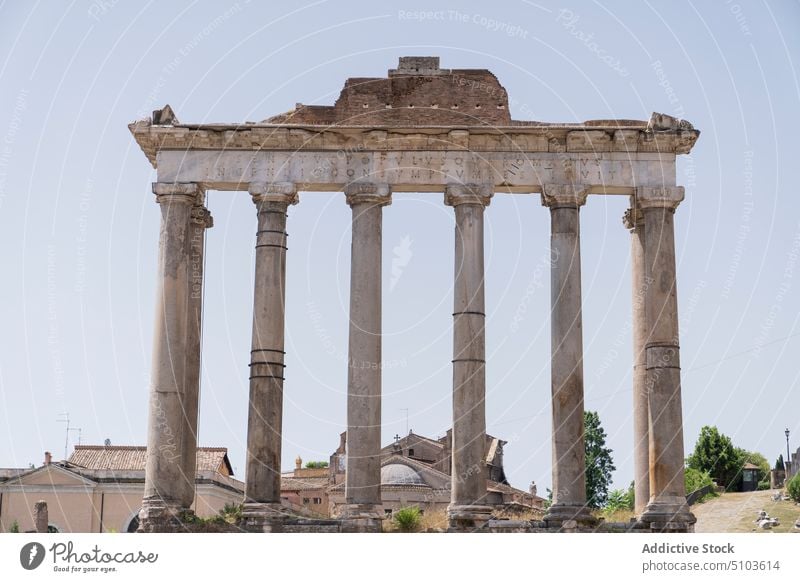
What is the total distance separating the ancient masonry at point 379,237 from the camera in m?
32.9

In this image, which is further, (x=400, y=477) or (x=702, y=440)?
(x=702, y=440)

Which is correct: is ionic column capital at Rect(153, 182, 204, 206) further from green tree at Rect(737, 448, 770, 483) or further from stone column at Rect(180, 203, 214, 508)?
green tree at Rect(737, 448, 770, 483)

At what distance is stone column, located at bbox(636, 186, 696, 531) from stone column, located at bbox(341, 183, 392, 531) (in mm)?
6831

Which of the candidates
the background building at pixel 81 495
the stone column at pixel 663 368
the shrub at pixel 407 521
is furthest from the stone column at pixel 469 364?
the background building at pixel 81 495

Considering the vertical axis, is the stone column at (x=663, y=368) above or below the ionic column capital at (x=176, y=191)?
below

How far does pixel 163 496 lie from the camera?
107ft

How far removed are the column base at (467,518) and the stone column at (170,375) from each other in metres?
6.71

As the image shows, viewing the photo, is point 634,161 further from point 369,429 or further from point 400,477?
point 400,477

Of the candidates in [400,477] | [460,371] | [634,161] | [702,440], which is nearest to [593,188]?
[634,161]

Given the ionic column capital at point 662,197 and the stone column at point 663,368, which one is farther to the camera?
the ionic column capital at point 662,197

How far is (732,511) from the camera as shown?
55125 millimetres

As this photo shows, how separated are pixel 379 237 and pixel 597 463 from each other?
36.7 meters

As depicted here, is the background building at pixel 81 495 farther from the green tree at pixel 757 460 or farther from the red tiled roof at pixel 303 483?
the green tree at pixel 757 460
